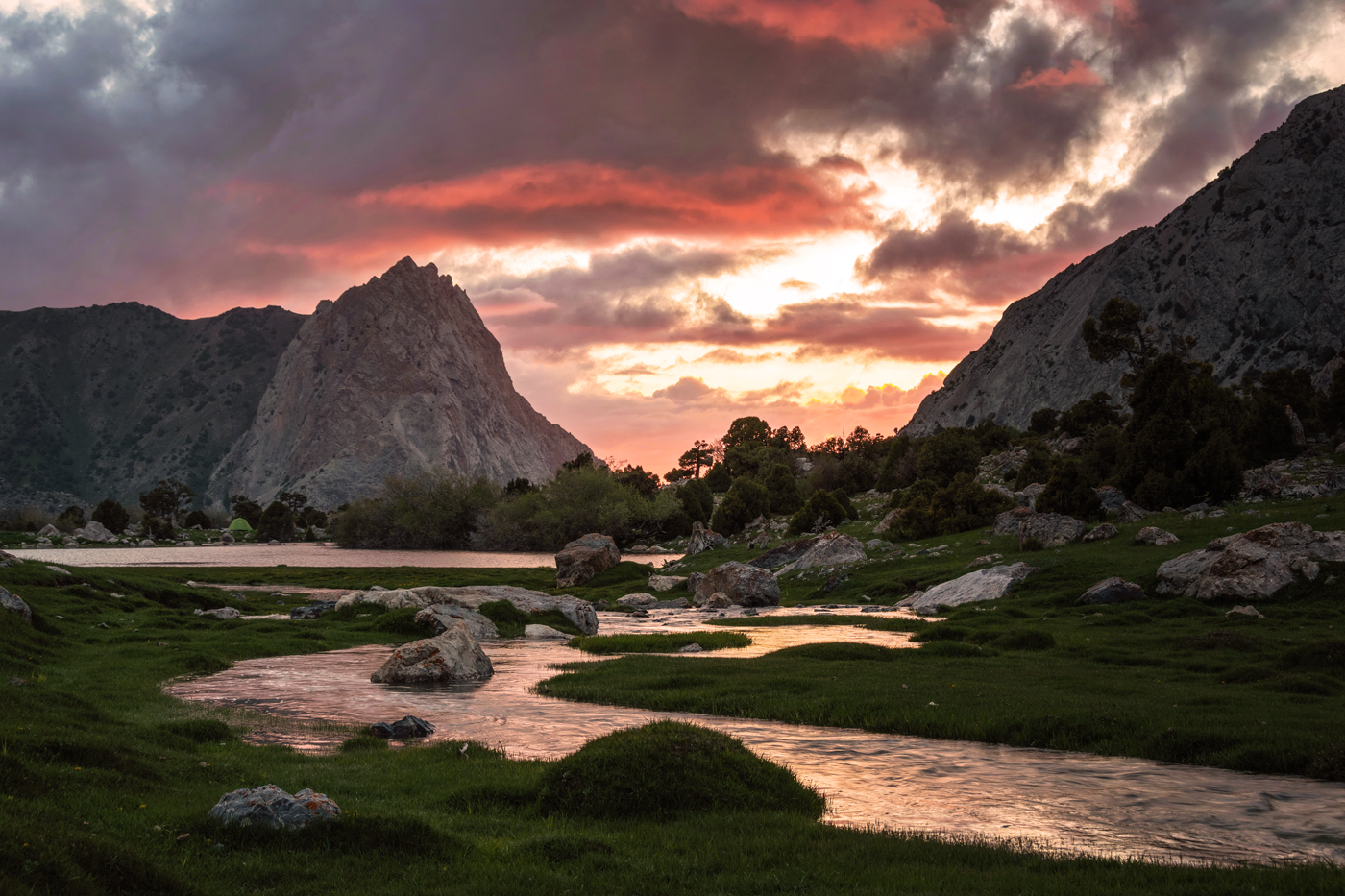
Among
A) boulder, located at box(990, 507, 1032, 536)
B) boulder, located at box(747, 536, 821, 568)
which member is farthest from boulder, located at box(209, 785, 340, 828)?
boulder, located at box(747, 536, 821, 568)

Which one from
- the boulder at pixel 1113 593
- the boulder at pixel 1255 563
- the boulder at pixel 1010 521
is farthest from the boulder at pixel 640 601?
the boulder at pixel 1255 563

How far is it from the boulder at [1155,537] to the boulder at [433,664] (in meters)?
31.6

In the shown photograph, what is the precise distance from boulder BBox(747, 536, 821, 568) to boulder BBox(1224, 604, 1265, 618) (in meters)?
36.3

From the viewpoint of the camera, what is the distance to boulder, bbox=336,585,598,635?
137 ft

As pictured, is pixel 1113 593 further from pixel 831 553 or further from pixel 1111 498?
pixel 831 553

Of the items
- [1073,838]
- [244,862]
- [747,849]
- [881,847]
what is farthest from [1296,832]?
[244,862]

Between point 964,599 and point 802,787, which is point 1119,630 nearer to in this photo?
point 964,599

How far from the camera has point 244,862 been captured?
841 centimetres

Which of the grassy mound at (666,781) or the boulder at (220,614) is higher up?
the grassy mound at (666,781)

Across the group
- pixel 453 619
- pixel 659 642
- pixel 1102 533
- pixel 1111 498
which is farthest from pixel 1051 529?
pixel 453 619

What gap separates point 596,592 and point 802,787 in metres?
48.6

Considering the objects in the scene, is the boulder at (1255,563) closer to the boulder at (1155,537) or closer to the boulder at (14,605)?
the boulder at (1155,537)

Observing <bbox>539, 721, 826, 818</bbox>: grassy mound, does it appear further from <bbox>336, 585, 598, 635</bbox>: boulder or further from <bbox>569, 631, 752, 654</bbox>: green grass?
<bbox>336, 585, 598, 635</bbox>: boulder

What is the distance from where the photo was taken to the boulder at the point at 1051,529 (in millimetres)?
44281
